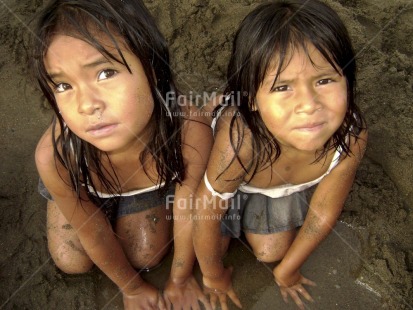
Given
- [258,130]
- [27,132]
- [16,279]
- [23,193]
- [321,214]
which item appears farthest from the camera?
[27,132]

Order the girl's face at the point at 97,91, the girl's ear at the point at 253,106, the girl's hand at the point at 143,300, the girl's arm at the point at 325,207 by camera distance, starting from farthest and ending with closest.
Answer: the girl's hand at the point at 143,300 < the girl's arm at the point at 325,207 < the girl's ear at the point at 253,106 < the girl's face at the point at 97,91

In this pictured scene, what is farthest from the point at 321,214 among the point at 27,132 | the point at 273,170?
the point at 27,132

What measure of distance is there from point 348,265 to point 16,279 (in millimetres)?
1350

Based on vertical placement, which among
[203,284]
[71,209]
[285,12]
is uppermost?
[285,12]

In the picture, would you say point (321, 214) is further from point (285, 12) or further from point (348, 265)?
point (285, 12)

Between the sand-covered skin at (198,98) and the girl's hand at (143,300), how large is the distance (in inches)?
5.5

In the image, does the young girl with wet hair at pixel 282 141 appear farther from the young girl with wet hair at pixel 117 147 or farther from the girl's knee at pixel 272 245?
the young girl with wet hair at pixel 117 147

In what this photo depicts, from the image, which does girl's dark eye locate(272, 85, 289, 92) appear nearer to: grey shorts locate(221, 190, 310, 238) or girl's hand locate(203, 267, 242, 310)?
grey shorts locate(221, 190, 310, 238)

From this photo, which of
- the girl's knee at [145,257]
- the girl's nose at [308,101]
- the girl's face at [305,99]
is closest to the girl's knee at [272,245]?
the girl's knee at [145,257]

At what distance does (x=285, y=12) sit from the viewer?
1.27 metres

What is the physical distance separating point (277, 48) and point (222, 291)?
1.03 m

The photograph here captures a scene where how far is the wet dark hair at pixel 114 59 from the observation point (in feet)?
3.91

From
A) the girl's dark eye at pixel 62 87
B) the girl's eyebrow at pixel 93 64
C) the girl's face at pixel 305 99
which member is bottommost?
the girl's face at pixel 305 99

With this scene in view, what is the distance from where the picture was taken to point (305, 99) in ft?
4.09
